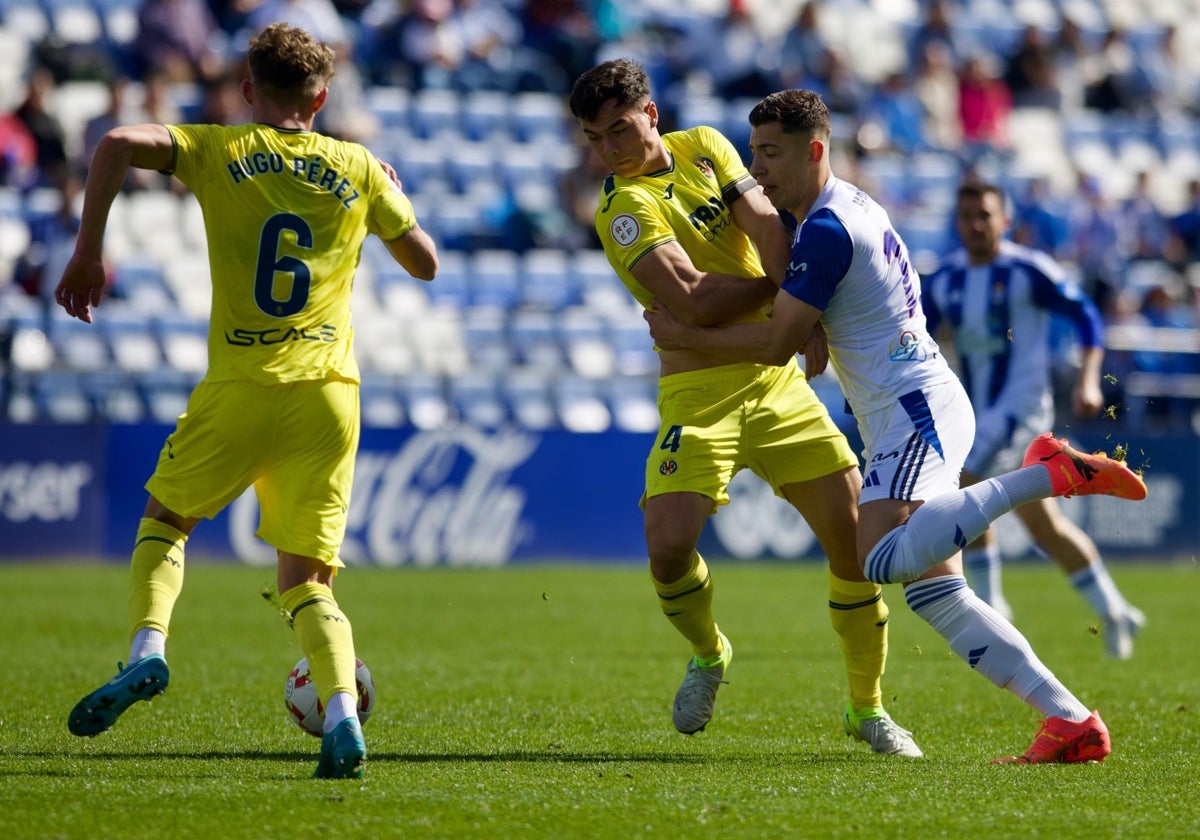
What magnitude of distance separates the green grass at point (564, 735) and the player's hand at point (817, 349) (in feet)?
4.68

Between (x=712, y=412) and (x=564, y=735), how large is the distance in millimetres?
1429

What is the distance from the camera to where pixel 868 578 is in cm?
549

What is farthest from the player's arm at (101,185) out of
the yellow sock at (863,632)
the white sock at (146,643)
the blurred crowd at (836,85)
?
the blurred crowd at (836,85)

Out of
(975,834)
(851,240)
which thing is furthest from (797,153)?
(975,834)

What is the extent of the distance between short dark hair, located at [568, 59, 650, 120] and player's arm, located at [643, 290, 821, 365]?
79 centimetres

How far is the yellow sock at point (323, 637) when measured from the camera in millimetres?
5207

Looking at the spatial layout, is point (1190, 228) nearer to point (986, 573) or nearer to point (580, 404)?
point (580, 404)

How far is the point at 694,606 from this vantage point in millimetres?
6234

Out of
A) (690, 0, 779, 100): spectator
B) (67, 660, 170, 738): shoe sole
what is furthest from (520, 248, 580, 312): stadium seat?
(67, 660, 170, 738): shoe sole

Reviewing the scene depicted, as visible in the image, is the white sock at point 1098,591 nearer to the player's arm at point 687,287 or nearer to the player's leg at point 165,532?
the player's arm at point 687,287

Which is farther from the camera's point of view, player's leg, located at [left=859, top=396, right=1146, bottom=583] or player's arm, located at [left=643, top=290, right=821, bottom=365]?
player's arm, located at [left=643, top=290, right=821, bottom=365]

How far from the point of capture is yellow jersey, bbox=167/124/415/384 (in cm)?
534

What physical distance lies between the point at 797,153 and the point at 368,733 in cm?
278

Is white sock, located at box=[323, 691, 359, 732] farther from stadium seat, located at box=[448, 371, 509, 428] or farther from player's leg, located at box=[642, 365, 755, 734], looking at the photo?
stadium seat, located at box=[448, 371, 509, 428]
